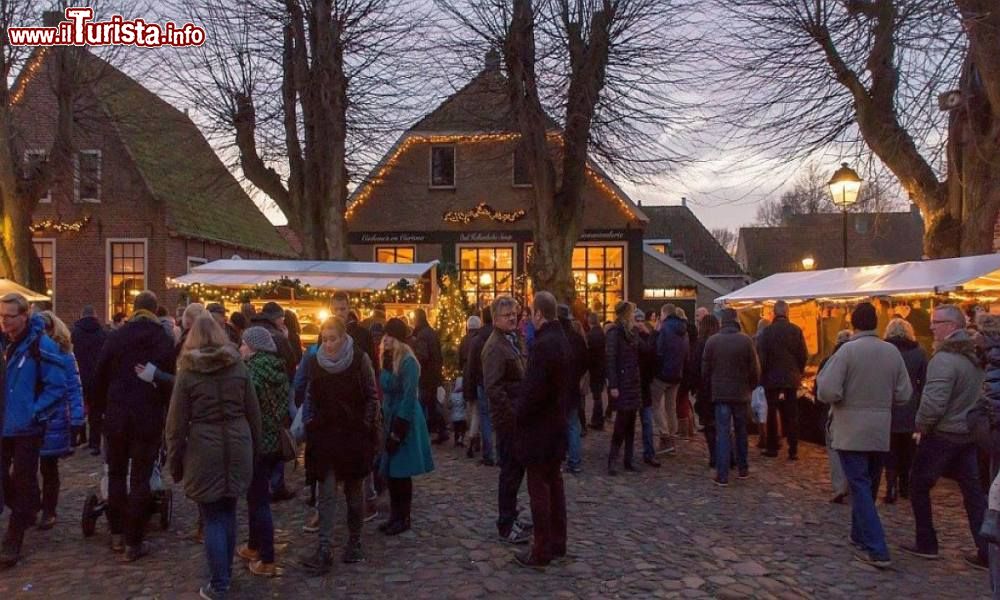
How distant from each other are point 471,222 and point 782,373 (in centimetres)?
1522

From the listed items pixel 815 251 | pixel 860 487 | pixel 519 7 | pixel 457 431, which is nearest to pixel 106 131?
pixel 519 7

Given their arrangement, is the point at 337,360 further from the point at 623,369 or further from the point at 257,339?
the point at 623,369

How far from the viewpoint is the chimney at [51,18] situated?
672 inches

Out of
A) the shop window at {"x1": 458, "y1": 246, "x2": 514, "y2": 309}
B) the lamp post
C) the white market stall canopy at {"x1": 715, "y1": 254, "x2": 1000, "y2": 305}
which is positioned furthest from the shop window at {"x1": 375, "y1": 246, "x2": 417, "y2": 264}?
the lamp post

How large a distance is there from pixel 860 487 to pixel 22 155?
1865 centimetres

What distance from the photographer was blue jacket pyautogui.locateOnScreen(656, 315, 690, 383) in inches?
384

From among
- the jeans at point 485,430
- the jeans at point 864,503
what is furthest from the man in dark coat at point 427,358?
the jeans at point 864,503

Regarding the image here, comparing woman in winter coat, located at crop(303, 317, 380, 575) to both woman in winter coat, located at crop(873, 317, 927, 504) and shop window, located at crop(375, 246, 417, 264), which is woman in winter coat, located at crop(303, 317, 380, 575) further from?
shop window, located at crop(375, 246, 417, 264)

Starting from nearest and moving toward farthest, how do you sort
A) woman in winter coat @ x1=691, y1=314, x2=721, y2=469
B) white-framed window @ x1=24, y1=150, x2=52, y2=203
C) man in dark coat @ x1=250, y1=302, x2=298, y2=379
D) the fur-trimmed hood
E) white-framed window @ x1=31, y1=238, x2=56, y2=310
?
1. the fur-trimmed hood
2. man in dark coat @ x1=250, y1=302, x2=298, y2=379
3. woman in winter coat @ x1=691, y1=314, x2=721, y2=469
4. white-framed window @ x1=24, y1=150, x2=52, y2=203
5. white-framed window @ x1=31, y1=238, x2=56, y2=310

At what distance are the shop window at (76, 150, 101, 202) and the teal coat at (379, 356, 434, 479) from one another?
16.8 m

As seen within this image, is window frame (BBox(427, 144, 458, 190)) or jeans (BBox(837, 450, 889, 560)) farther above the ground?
window frame (BBox(427, 144, 458, 190))

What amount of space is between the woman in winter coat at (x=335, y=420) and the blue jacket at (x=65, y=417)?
1963 mm

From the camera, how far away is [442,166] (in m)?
24.5

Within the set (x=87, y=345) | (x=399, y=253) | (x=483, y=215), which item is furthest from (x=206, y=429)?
(x=399, y=253)
